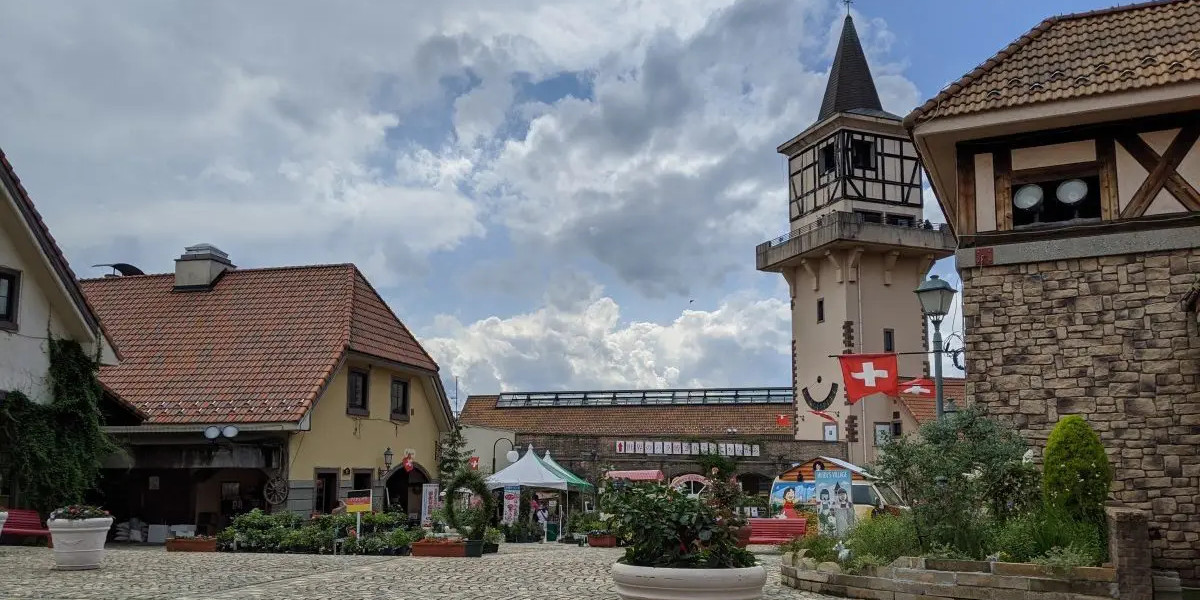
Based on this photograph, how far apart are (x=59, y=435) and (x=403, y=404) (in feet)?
30.3

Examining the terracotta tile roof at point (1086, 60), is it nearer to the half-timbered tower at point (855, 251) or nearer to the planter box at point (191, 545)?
the planter box at point (191, 545)

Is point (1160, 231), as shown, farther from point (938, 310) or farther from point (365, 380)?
point (365, 380)

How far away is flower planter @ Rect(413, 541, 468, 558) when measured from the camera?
18.6 meters

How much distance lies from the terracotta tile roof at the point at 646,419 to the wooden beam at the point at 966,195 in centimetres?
2865

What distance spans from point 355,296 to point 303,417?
550 cm

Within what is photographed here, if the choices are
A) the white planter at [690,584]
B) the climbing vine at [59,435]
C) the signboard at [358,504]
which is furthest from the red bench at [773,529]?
the white planter at [690,584]

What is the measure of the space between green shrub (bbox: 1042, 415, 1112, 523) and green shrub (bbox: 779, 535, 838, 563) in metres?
2.57

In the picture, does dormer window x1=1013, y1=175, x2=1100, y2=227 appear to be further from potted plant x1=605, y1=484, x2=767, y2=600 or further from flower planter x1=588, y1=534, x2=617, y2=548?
flower planter x1=588, y1=534, x2=617, y2=548

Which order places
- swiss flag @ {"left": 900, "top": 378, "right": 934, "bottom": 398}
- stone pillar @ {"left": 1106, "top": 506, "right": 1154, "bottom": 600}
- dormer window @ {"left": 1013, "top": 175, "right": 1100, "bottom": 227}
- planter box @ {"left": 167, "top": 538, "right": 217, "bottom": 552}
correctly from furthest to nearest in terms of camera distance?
swiss flag @ {"left": 900, "top": 378, "right": 934, "bottom": 398} < planter box @ {"left": 167, "top": 538, "right": 217, "bottom": 552} < dormer window @ {"left": 1013, "top": 175, "right": 1100, "bottom": 227} < stone pillar @ {"left": 1106, "top": 506, "right": 1154, "bottom": 600}

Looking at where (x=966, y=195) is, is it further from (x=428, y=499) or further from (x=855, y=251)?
(x=855, y=251)

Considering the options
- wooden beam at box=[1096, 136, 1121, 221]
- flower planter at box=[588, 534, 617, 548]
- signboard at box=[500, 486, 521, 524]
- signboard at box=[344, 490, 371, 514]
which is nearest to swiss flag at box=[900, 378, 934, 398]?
flower planter at box=[588, 534, 617, 548]

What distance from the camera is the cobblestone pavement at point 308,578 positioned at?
12.0 metres

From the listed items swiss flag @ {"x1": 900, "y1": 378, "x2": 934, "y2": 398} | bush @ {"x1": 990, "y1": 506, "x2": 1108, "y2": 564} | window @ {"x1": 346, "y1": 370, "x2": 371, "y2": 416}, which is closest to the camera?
bush @ {"x1": 990, "y1": 506, "x2": 1108, "y2": 564}

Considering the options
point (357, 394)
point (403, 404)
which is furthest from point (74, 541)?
point (403, 404)
